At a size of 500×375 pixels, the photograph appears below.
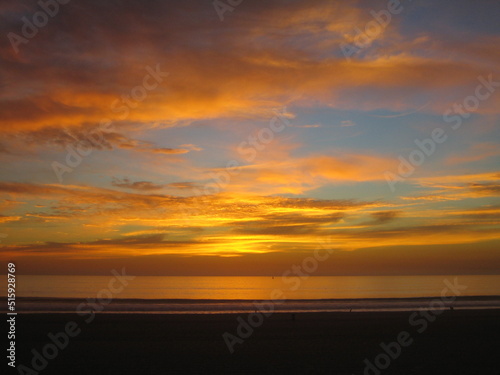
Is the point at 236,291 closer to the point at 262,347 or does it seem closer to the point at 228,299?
the point at 228,299

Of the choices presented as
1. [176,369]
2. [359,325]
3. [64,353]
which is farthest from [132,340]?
[359,325]

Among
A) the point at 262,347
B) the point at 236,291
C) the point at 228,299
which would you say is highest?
the point at 236,291

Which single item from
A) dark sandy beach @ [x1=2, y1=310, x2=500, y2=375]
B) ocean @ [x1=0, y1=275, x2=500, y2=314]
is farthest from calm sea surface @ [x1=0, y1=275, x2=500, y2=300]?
dark sandy beach @ [x1=2, y1=310, x2=500, y2=375]

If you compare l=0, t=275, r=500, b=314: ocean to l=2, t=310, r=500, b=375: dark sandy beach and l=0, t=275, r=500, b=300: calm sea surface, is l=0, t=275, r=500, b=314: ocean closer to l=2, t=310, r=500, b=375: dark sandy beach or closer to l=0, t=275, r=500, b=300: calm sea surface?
l=0, t=275, r=500, b=300: calm sea surface

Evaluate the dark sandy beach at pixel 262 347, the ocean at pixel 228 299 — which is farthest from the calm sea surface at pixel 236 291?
the dark sandy beach at pixel 262 347

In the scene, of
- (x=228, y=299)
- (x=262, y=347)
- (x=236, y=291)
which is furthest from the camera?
(x=236, y=291)

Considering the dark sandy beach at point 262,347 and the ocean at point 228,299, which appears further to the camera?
the ocean at point 228,299

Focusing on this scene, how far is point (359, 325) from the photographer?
97.5 feet

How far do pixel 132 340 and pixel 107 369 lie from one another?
6.95 metres

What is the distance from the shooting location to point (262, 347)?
65.7 feet

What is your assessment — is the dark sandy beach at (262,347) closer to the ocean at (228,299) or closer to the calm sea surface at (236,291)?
the ocean at (228,299)

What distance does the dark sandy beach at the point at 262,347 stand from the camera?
15828mm

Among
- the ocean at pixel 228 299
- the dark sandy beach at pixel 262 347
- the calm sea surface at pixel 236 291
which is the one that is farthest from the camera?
the calm sea surface at pixel 236 291

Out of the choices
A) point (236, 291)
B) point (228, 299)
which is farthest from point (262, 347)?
point (236, 291)
